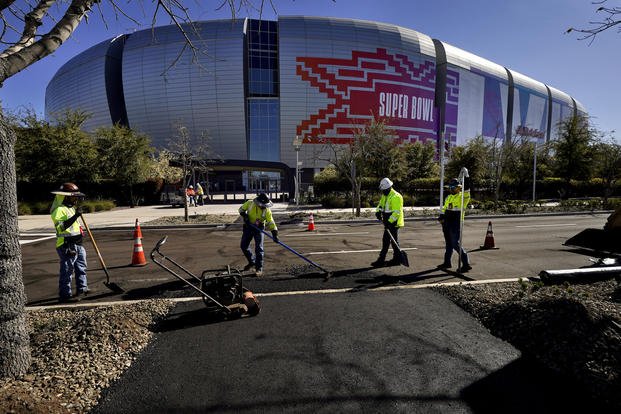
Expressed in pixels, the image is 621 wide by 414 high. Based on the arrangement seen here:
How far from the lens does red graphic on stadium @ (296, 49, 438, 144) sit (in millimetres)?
46719

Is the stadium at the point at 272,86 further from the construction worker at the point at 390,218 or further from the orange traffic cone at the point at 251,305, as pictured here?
the orange traffic cone at the point at 251,305

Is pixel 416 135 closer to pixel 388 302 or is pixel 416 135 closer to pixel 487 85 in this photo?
pixel 487 85

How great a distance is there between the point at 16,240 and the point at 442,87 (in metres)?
64.2

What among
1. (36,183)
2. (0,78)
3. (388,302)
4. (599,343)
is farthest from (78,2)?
(36,183)

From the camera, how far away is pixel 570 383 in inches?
97.9

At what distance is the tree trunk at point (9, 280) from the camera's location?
239 centimetres

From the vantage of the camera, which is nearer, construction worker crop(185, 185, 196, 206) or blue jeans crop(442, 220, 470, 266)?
blue jeans crop(442, 220, 470, 266)

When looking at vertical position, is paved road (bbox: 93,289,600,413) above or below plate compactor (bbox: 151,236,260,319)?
below

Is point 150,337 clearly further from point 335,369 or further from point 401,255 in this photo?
point 401,255

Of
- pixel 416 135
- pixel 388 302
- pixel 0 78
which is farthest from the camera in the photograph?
pixel 416 135

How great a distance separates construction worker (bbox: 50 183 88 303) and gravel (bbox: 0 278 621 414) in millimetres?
660

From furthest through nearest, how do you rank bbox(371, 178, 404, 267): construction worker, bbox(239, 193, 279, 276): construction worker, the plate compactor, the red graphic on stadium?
the red graphic on stadium, bbox(371, 178, 404, 267): construction worker, bbox(239, 193, 279, 276): construction worker, the plate compactor

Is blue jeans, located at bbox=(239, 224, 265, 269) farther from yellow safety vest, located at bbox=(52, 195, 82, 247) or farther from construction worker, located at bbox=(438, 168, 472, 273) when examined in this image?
construction worker, located at bbox=(438, 168, 472, 273)

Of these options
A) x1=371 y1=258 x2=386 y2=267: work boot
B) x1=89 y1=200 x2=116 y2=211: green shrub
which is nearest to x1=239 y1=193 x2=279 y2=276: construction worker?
x1=371 y1=258 x2=386 y2=267: work boot
